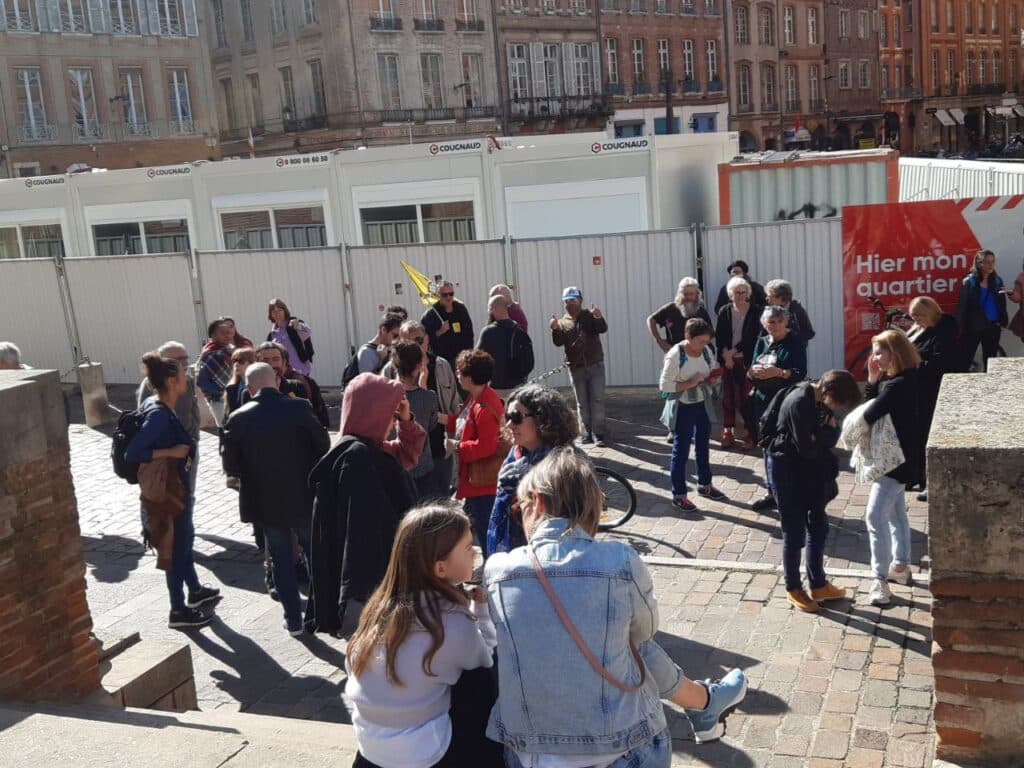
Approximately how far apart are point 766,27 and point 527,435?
6140cm

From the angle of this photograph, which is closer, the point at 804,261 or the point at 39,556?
the point at 39,556

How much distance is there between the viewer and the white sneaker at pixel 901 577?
6691 mm

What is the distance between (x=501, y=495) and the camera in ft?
17.2

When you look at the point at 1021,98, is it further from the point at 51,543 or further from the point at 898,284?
the point at 51,543

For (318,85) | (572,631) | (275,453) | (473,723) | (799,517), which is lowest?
(799,517)

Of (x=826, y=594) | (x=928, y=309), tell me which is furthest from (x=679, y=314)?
(x=826, y=594)

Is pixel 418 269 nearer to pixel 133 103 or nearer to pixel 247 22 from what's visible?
pixel 133 103

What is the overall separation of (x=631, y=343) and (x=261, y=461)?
22.9 ft

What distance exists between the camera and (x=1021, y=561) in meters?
3.63

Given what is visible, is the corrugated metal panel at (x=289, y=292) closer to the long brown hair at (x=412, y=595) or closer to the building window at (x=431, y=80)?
the long brown hair at (x=412, y=595)

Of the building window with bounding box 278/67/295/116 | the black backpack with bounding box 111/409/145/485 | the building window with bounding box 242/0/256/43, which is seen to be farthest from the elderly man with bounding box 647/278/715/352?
the building window with bounding box 242/0/256/43

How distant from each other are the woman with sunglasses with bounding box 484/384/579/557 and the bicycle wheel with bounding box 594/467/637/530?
2852 millimetres

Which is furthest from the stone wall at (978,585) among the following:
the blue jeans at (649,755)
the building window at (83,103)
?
the building window at (83,103)

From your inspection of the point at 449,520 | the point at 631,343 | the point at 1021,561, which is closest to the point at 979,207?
the point at 631,343
